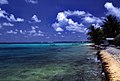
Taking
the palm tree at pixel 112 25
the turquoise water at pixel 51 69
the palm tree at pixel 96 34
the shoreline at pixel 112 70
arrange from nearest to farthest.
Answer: the shoreline at pixel 112 70, the turquoise water at pixel 51 69, the palm tree at pixel 112 25, the palm tree at pixel 96 34

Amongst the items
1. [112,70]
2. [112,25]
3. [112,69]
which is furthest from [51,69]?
[112,25]

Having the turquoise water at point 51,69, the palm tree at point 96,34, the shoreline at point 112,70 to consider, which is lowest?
the turquoise water at point 51,69

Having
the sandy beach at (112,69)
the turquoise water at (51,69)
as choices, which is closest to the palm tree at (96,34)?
the turquoise water at (51,69)

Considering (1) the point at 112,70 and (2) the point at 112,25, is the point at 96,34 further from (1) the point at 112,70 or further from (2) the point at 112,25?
(1) the point at 112,70

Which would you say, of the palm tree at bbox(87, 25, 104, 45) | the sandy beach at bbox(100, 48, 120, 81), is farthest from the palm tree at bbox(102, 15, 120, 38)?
the sandy beach at bbox(100, 48, 120, 81)

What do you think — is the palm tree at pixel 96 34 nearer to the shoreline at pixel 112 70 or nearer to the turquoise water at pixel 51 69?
the turquoise water at pixel 51 69

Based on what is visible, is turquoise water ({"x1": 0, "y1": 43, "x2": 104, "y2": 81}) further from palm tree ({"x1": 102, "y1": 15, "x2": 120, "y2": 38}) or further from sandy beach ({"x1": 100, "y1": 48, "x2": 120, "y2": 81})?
palm tree ({"x1": 102, "y1": 15, "x2": 120, "y2": 38})

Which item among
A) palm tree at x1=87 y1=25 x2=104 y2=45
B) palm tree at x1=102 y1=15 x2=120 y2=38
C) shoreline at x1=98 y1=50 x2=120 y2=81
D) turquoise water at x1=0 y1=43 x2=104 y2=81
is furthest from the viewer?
palm tree at x1=87 y1=25 x2=104 y2=45

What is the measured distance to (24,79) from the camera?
46.1ft

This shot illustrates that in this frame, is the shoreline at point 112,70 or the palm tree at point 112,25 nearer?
the shoreline at point 112,70

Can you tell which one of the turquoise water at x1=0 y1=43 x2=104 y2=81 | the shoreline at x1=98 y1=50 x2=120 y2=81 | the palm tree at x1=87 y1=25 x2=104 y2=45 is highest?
the palm tree at x1=87 y1=25 x2=104 y2=45

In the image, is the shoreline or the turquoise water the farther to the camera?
the turquoise water

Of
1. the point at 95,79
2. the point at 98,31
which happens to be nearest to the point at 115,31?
the point at 98,31

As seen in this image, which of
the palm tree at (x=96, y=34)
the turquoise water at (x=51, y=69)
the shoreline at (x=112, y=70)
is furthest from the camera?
the palm tree at (x=96, y=34)
